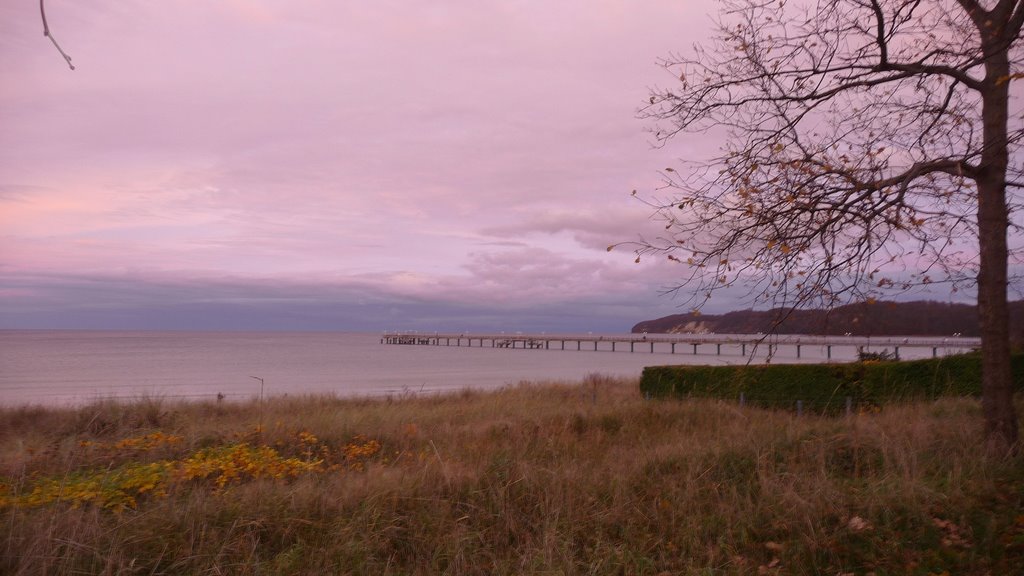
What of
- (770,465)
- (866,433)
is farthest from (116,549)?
(866,433)

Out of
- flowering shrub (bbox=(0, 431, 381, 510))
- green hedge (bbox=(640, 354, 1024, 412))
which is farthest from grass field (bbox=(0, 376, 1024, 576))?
green hedge (bbox=(640, 354, 1024, 412))

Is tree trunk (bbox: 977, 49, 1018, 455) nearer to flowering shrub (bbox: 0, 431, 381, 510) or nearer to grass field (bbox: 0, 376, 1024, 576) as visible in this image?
grass field (bbox: 0, 376, 1024, 576)

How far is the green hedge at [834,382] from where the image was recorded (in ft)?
50.8

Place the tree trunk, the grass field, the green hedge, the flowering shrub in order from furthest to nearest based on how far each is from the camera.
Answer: the green hedge
the tree trunk
the flowering shrub
the grass field

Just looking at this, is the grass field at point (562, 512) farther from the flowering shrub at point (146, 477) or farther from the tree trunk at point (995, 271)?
the tree trunk at point (995, 271)

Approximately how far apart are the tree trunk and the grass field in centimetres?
41

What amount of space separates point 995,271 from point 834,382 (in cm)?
1157

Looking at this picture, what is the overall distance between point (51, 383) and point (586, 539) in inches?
1742

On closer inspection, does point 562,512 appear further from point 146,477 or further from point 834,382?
point 834,382

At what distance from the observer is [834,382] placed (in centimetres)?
1778

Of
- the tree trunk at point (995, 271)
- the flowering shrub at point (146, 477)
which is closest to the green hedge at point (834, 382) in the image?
the tree trunk at point (995, 271)

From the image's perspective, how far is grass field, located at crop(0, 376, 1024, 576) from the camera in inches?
193

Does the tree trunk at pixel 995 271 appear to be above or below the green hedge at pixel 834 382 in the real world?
above

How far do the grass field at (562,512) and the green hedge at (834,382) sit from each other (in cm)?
706
